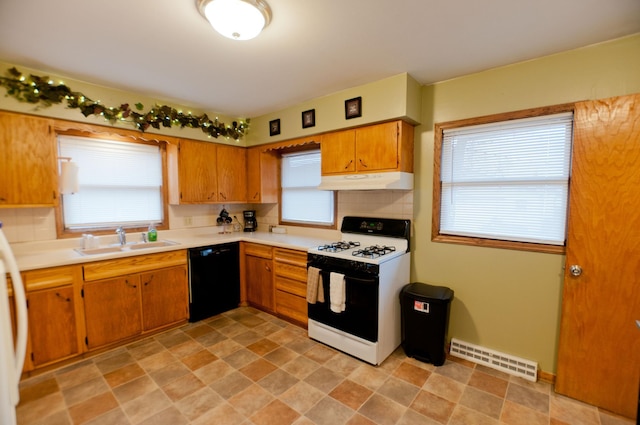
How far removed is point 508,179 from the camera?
2.40 meters

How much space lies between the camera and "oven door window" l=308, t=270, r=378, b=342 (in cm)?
243

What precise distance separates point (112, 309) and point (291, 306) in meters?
1.71

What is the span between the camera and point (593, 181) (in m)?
1.95

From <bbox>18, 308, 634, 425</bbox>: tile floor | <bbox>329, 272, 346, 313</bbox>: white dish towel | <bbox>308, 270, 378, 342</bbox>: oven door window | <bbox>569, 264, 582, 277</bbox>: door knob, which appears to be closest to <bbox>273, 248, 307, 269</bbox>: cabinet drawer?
<bbox>308, 270, 378, 342</bbox>: oven door window

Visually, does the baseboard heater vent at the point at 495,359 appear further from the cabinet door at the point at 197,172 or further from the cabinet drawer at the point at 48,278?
the cabinet drawer at the point at 48,278

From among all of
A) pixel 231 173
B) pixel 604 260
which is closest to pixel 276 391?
pixel 604 260

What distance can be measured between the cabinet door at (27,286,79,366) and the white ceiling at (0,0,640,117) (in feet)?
6.22

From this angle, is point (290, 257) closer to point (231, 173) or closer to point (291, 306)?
point (291, 306)

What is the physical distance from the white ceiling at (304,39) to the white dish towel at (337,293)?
1.83 meters

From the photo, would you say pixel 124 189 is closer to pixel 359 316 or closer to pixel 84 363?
pixel 84 363

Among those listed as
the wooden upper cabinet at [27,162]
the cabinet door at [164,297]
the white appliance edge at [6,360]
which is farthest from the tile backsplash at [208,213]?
the white appliance edge at [6,360]

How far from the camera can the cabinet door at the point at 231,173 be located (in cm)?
387

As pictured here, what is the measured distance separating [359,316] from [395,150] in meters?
1.53

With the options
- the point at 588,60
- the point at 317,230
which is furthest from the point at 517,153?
the point at 317,230
